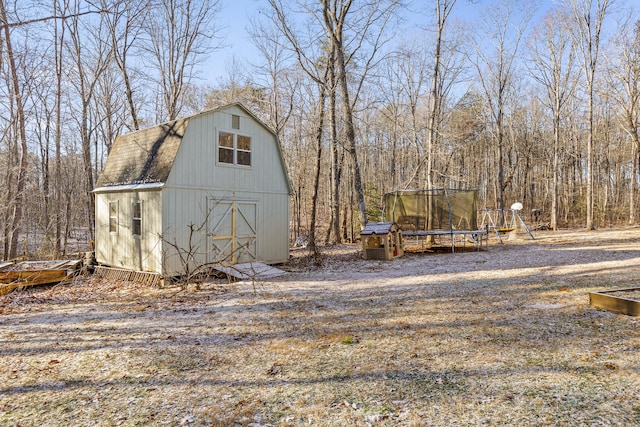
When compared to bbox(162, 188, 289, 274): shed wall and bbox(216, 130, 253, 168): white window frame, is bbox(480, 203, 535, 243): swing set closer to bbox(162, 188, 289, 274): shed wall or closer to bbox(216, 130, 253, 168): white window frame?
bbox(162, 188, 289, 274): shed wall

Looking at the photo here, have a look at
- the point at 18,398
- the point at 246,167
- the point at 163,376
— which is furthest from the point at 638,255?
the point at 18,398

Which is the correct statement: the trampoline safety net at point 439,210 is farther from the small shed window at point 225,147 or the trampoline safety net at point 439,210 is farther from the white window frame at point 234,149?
the small shed window at point 225,147

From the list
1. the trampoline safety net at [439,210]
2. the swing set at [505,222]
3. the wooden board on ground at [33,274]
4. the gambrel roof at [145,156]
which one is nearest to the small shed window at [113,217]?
the gambrel roof at [145,156]

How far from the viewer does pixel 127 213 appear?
11.0 metres

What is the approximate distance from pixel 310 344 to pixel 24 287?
9.51 metres

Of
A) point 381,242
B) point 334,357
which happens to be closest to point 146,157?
point 381,242

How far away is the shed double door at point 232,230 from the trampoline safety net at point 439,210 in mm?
6259

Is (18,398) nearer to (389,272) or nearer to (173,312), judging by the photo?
(173,312)

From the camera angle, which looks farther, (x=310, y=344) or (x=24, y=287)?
(x=24, y=287)

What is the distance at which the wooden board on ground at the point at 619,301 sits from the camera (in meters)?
4.93

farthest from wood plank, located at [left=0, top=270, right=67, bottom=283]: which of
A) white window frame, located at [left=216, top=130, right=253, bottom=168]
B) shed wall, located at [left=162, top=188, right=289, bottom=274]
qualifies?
white window frame, located at [left=216, top=130, right=253, bottom=168]

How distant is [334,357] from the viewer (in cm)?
431

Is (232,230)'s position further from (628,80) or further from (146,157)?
(628,80)

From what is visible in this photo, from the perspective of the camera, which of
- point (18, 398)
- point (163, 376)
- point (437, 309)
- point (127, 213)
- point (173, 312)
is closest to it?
point (18, 398)
